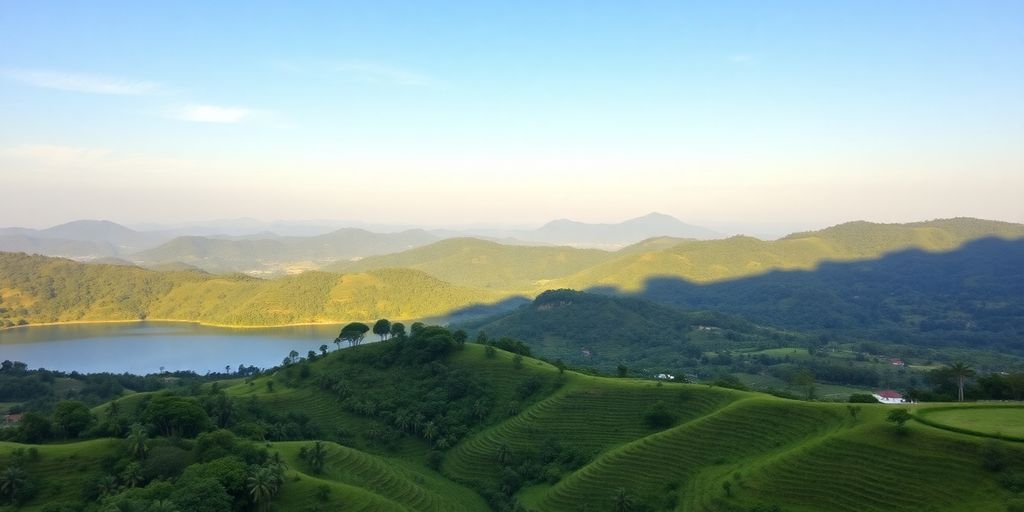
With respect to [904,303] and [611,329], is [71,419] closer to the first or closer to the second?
[611,329]

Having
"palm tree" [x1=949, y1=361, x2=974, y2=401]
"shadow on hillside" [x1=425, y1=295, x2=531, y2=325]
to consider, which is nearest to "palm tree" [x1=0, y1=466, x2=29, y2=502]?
"palm tree" [x1=949, y1=361, x2=974, y2=401]

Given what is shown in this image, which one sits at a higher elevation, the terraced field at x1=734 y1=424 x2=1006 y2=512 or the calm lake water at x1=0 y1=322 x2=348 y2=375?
the terraced field at x1=734 y1=424 x2=1006 y2=512

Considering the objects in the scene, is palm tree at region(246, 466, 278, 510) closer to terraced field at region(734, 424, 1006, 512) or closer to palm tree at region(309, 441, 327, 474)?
palm tree at region(309, 441, 327, 474)

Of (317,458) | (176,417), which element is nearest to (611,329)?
(317,458)

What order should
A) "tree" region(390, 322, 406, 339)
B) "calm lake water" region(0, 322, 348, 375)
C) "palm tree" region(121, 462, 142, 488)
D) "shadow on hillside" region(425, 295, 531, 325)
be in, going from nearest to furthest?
"palm tree" region(121, 462, 142, 488) → "tree" region(390, 322, 406, 339) → "calm lake water" region(0, 322, 348, 375) → "shadow on hillside" region(425, 295, 531, 325)

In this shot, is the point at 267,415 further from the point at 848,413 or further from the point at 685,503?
the point at 848,413

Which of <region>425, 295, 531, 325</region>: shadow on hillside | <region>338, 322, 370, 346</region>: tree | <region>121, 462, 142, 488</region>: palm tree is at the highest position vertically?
<region>338, 322, 370, 346</region>: tree

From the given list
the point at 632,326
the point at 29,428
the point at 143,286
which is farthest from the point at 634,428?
the point at 143,286
